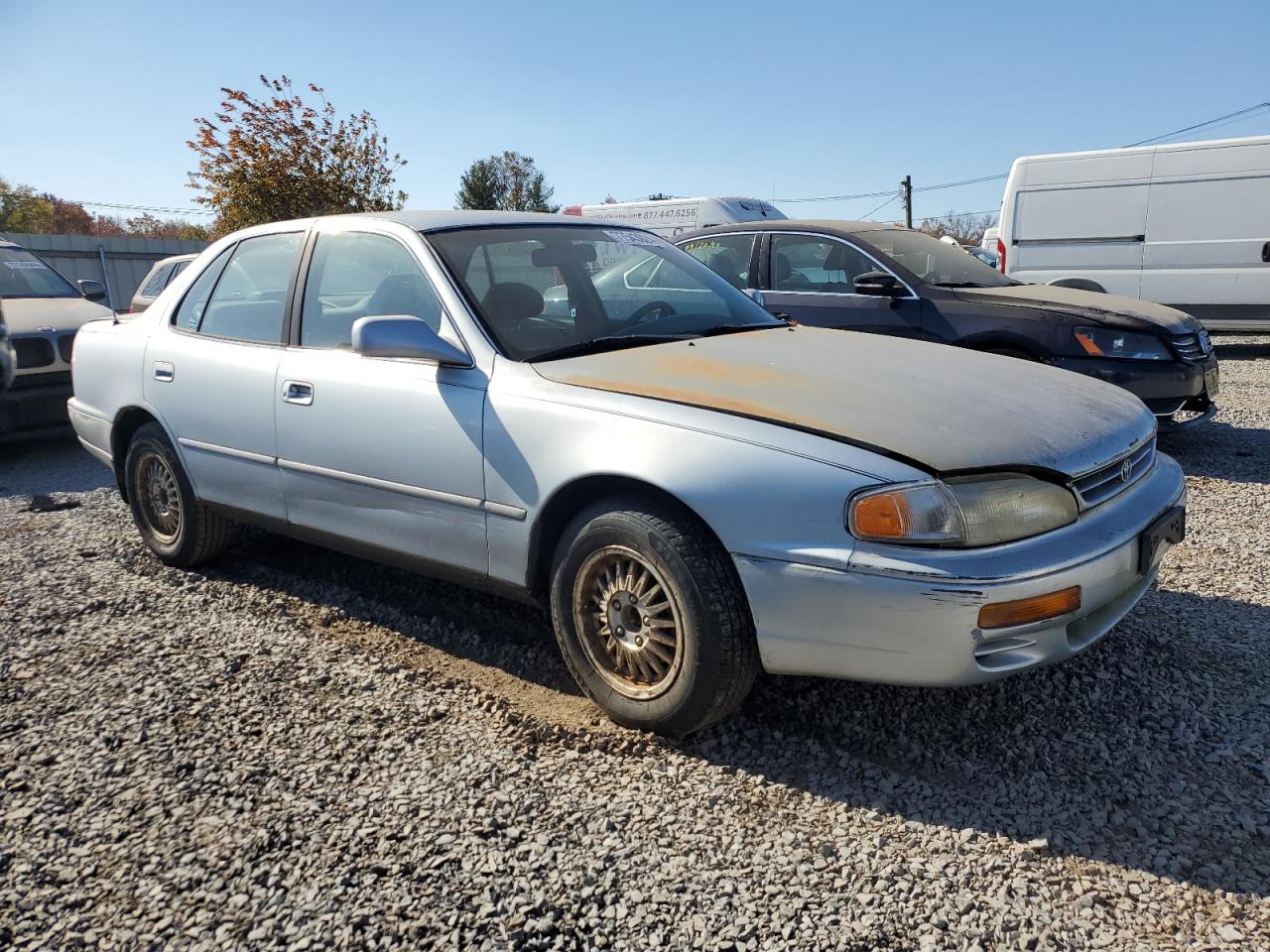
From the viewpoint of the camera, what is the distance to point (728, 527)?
8.37 feet

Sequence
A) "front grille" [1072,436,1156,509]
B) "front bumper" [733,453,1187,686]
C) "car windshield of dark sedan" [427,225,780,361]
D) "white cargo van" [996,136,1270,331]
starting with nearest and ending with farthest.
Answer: "front bumper" [733,453,1187,686] → "front grille" [1072,436,1156,509] → "car windshield of dark sedan" [427,225,780,361] → "white cargo van" [996,136,1270,331]

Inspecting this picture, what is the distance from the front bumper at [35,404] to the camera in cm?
705

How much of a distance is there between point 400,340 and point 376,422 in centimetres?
42

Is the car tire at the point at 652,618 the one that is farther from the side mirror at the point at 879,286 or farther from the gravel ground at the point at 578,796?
the side mirror at the point at 879,286

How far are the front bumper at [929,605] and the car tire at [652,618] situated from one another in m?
0.09

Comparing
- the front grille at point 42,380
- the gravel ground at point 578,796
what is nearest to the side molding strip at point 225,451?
the gravel ground at point 578,796

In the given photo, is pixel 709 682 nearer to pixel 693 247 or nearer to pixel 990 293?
pixel 990 293

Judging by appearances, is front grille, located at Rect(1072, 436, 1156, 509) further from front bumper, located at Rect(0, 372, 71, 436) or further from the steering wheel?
front bumper, located at Rect(0, 372, 71, 436)

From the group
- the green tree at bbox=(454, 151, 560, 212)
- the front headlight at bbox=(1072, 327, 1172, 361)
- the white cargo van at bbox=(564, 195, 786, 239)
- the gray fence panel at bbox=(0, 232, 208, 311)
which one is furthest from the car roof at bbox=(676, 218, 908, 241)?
the green tree at bbox=(454, 151, 560, 212)

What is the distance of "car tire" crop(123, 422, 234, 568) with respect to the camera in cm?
437

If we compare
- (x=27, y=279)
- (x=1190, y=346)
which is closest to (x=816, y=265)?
(x=1190, y=346)

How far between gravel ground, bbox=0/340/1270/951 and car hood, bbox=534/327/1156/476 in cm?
88

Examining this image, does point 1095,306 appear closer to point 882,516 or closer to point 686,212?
point 882,516

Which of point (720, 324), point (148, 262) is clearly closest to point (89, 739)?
point (720, 324)
